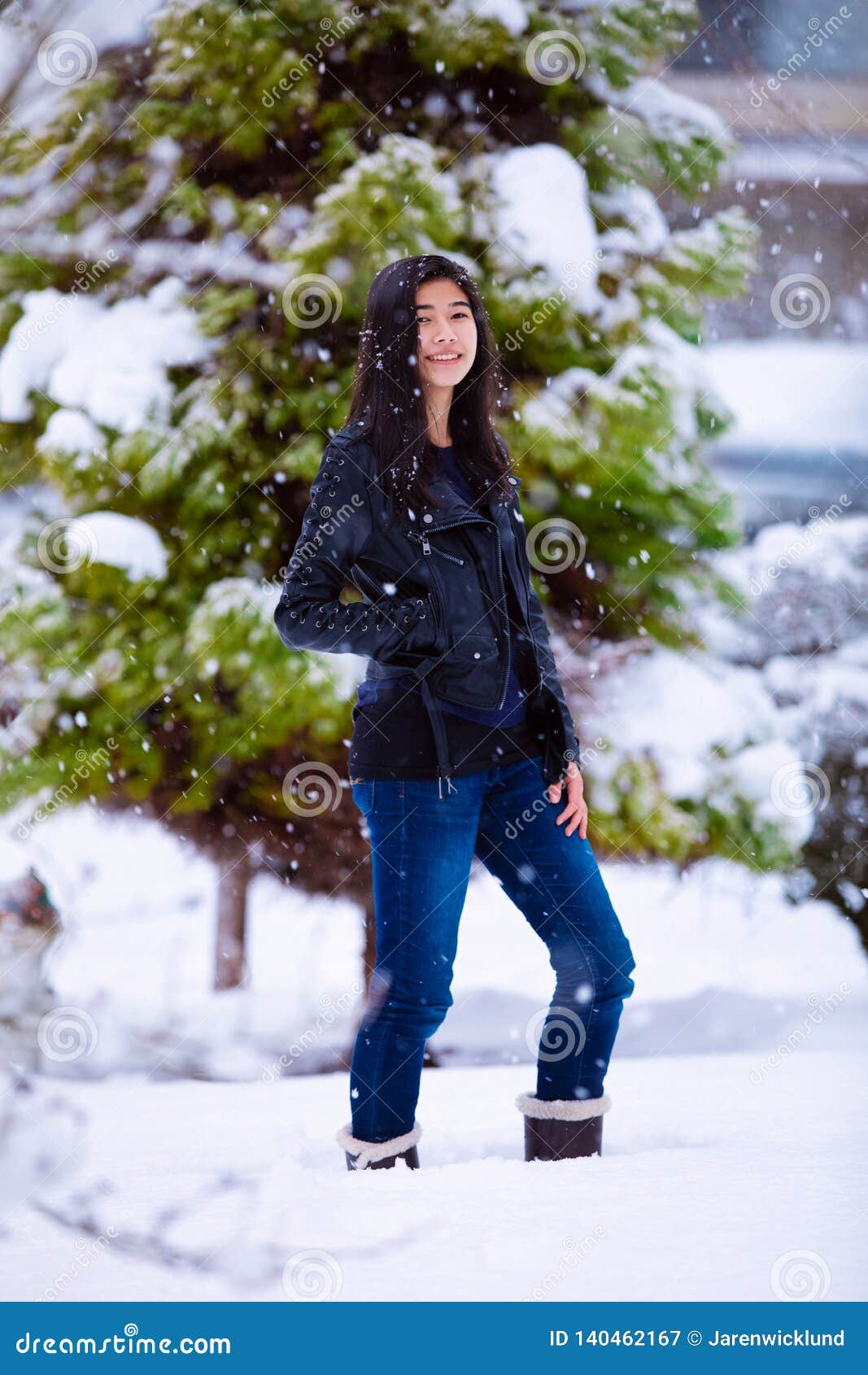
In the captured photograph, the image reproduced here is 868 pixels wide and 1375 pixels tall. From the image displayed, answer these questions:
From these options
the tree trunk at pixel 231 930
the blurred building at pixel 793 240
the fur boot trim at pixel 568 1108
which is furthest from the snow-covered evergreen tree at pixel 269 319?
the fur boot trim at pixel 568 1108

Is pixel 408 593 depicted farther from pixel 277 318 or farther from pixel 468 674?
pixel 277 318

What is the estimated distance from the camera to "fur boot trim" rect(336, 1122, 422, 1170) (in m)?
1.78

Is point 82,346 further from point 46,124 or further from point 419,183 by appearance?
point 419,183

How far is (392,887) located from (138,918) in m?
2.57

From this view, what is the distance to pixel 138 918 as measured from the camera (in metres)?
4.07

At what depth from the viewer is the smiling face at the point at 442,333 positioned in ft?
6.21

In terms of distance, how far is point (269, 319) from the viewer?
138 inches

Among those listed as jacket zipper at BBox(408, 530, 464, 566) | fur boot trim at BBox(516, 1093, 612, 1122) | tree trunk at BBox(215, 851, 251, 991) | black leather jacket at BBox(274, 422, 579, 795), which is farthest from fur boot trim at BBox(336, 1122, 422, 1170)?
tree trunk at BBox(215, 851, 251, 991)

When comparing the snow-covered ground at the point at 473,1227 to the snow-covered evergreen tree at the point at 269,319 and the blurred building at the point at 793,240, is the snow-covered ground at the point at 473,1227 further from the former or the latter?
the blurred building at the point at 793,240

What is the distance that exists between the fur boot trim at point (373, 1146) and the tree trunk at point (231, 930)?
2.34 m

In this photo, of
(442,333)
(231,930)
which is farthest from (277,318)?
(231,930)

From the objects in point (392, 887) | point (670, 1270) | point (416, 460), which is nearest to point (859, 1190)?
point (670, 1270)

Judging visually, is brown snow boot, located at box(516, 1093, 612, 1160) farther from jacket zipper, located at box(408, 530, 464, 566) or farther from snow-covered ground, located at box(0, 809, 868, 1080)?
snow-covered ground, located at box(0, 809, 868, 1080)

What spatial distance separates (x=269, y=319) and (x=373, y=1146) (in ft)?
8.56
